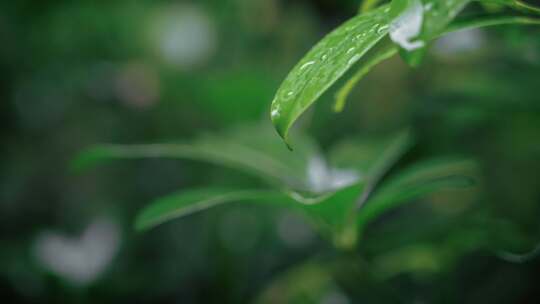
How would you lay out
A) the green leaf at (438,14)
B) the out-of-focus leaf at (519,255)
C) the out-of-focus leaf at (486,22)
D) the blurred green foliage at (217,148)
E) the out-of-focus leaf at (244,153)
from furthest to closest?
the blurred green foliage at (217,148)
the out-of-focus leaf at (244,153)
the out-of-focus leaf at (519,255)
the out-of-focus leaf at (486,22)
the green leaf at (438,14)

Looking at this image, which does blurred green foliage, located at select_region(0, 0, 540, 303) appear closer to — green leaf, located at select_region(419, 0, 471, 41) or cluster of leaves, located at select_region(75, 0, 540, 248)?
cluster of leaves, located at select_region(75, 0, 540, 248)

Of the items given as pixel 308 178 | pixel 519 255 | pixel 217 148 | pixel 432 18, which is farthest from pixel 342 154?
pixel 432 18

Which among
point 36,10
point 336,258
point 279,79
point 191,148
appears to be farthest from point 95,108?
point 191,148

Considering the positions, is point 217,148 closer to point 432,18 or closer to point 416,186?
point 416,186

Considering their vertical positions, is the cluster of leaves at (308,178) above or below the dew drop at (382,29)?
below

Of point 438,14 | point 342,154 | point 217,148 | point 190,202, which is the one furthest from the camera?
point 342,154

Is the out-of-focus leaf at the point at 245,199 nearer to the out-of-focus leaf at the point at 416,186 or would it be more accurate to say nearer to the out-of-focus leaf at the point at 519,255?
the out-of-focus leaf at the point at 416,186

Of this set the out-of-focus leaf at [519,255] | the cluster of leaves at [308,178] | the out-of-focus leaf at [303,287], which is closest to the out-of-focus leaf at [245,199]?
the cluster of leaves at [308,178]
